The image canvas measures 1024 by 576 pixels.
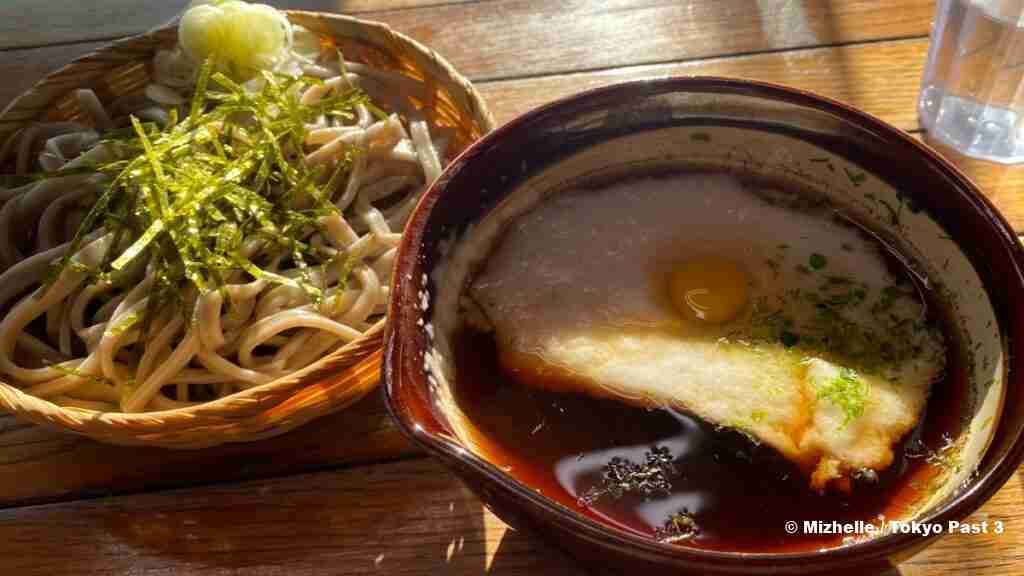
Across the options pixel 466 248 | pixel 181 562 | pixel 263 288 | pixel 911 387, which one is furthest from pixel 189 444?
pixel 911 387

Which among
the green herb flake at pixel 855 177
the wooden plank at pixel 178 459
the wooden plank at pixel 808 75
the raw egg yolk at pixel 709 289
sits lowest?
the wooden plank at pixel 178 459

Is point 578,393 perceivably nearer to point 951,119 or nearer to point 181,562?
point 181,562

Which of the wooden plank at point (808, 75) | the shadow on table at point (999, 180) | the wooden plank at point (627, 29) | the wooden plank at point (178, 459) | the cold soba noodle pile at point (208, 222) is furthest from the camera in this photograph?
the wooden plank at point (627, 29)

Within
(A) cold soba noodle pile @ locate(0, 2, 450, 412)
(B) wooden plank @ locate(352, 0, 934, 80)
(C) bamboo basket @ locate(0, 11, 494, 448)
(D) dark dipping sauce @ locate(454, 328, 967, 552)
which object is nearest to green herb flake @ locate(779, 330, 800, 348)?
(D) dark dipping sauce @ locate(454, 328, 967, 552)

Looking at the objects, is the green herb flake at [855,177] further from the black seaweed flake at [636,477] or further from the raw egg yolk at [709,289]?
the black seaweed flake at [636,477]

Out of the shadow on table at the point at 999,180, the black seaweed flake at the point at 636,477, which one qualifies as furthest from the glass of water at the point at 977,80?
the black seaweed flake at the point at 636,477

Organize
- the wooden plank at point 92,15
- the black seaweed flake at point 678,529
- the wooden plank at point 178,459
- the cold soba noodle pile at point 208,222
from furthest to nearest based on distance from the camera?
the wooden plank at point 92,15, the cold soba noodle pile at point 208,222, the wooden plank at point 178,459, the black seaweed flake at point 678,529

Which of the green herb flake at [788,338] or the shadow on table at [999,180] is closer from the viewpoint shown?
the green herb flake at [788,338]

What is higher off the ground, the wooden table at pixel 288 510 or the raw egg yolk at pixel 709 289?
the raw egg yolk at pixel 709 289
